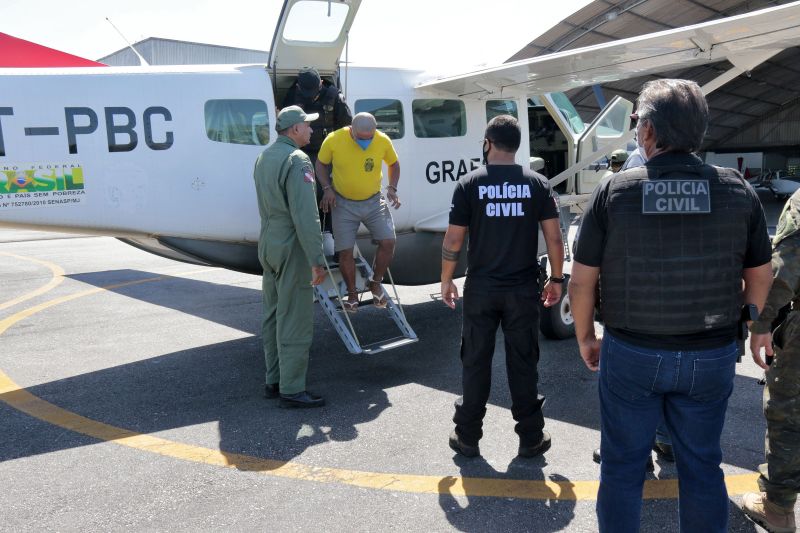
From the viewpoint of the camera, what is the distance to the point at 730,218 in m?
2.47

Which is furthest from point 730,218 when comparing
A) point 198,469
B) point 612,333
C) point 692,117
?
point 198,469

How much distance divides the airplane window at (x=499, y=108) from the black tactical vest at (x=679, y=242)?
521cm

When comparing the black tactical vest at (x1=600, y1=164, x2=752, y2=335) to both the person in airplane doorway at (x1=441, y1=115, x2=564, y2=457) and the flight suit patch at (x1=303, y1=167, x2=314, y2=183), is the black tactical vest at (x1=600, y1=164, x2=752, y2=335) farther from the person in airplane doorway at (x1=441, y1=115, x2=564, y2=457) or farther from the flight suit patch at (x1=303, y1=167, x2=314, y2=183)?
the flight suit patch at (x1=303, y1=167, x2=314, y2=183)

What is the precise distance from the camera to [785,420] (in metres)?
3.21

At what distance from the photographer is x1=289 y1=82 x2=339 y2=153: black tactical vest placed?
6.18 meters

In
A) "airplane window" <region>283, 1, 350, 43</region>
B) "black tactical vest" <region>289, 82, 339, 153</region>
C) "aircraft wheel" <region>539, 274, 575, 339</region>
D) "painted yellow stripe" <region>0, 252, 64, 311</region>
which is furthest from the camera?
"painted yellow stripe" <region>0, 252, 64, 311</region>

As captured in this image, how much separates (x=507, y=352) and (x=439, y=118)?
383 cm

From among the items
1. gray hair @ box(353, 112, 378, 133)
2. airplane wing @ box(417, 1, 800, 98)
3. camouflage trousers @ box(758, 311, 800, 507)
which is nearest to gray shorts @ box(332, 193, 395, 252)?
gray hair @ box(353, 112, 378, 133)

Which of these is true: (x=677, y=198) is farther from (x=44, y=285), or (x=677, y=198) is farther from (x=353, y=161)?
(x=44, y=285)

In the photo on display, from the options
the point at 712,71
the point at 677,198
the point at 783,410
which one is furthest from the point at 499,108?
the point at 712,71

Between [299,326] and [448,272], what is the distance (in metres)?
1.52

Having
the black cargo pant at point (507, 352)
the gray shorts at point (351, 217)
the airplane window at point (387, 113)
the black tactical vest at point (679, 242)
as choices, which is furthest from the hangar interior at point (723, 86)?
the black tactical vest at point (679, 242)

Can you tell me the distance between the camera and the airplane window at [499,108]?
24.8ft

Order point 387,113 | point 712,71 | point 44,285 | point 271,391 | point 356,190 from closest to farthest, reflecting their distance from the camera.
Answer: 1. point 271,391
2. point 356,190
3. point 387,113
4. point 44,285
5. point 712,71
